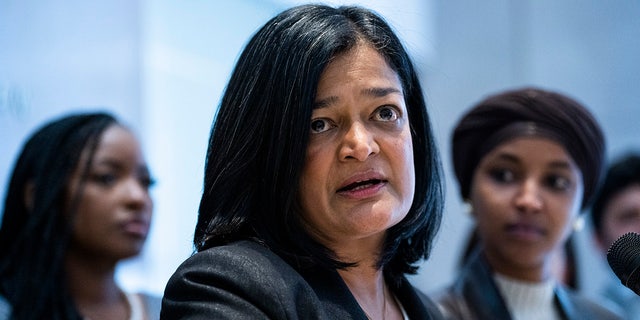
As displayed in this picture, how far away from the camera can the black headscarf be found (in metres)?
2.85

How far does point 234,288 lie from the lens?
4.94ft

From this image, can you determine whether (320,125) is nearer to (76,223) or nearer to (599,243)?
(76,223)

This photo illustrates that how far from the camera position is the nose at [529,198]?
9.20 feet

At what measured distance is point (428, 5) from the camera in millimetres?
5574

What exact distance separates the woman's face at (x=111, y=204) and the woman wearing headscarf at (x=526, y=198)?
3.04 ft

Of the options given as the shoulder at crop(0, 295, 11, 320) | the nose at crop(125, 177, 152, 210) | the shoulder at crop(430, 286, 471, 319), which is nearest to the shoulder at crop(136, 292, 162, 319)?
the nose at crop(125, 177, 152, 210)

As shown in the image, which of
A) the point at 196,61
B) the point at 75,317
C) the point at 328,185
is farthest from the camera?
the point at 196,61

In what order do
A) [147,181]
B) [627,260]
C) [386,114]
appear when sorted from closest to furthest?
1. [627,260]
2. [386,114]
3. [147,181]

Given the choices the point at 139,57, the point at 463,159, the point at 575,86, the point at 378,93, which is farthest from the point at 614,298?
the point at 378,93

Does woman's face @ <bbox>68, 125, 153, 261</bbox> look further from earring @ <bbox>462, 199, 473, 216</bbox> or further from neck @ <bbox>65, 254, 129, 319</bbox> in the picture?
earring @ <bbox>462, 199, 473, 216</bbox>

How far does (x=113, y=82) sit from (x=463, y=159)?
1373 millimetres

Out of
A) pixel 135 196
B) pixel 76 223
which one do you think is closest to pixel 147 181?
pixel 135 196

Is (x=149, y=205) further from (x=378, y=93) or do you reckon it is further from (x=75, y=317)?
(x=378, y=93)

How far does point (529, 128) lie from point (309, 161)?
1.33 metres
